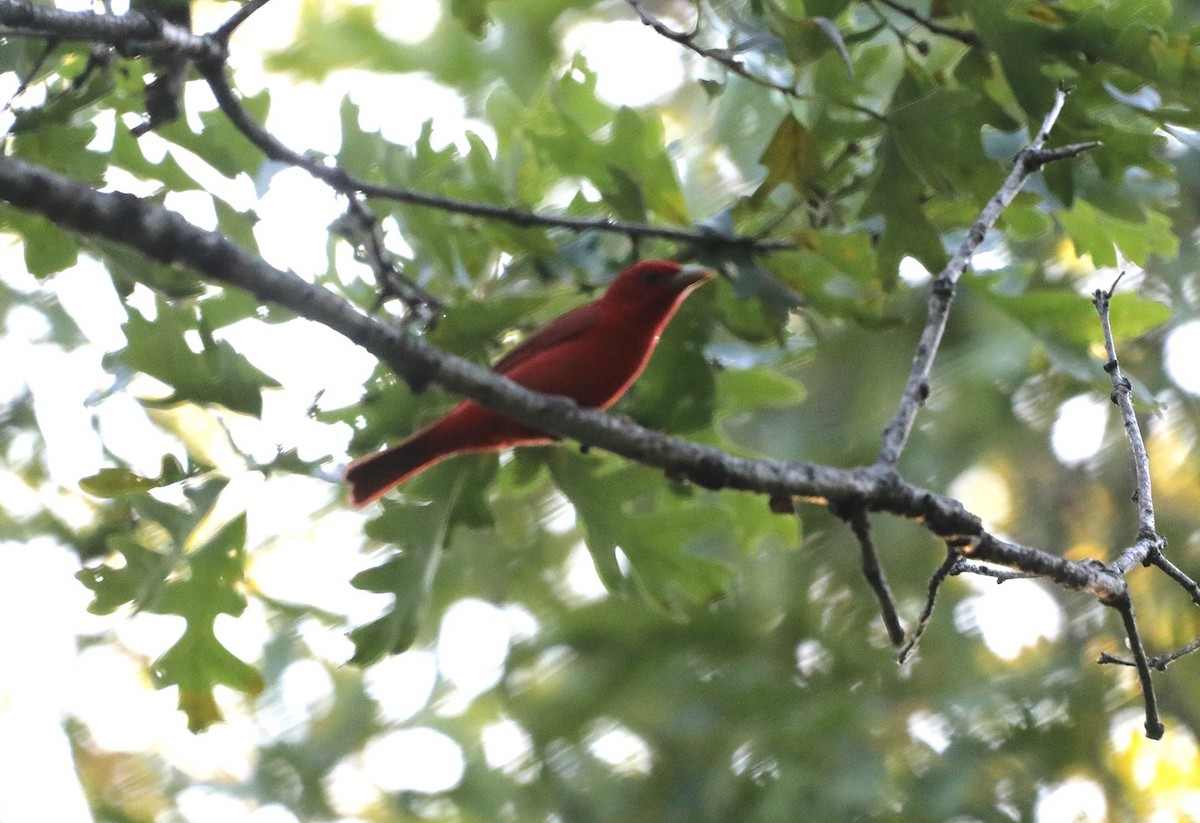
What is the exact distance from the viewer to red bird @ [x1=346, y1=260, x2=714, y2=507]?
3.55 metres

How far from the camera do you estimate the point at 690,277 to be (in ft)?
12.2

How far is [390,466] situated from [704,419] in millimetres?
924

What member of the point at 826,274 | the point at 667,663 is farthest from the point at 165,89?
the point at 667,663

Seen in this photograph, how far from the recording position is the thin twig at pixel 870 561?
286 centimetres

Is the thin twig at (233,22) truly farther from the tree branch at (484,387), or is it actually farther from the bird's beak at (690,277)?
the bird's beak at (690,277)

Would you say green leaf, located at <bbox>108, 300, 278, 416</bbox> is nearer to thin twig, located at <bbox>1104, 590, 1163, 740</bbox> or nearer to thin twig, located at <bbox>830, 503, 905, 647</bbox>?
thin twig, located at <bbox>830, 503, 905, 647</bbox>

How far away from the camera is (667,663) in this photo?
18.1 ft

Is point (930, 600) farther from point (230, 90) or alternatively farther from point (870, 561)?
point (230, 90)

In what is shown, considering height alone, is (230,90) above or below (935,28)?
above

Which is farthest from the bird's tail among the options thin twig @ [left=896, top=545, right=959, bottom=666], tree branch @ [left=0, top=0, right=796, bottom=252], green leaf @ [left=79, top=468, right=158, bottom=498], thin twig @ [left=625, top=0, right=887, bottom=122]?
thin twig @ [left=896, top=545, right=959, bottom=666]

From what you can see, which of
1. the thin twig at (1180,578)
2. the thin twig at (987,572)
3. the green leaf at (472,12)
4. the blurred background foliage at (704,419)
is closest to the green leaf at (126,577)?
the blurred background foliage at (704,419)

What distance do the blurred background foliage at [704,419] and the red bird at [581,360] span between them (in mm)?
79

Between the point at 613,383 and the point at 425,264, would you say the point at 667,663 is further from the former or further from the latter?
the point at 425,264

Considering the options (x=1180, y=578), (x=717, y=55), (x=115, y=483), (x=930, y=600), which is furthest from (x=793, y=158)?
(x=115, y=483)
